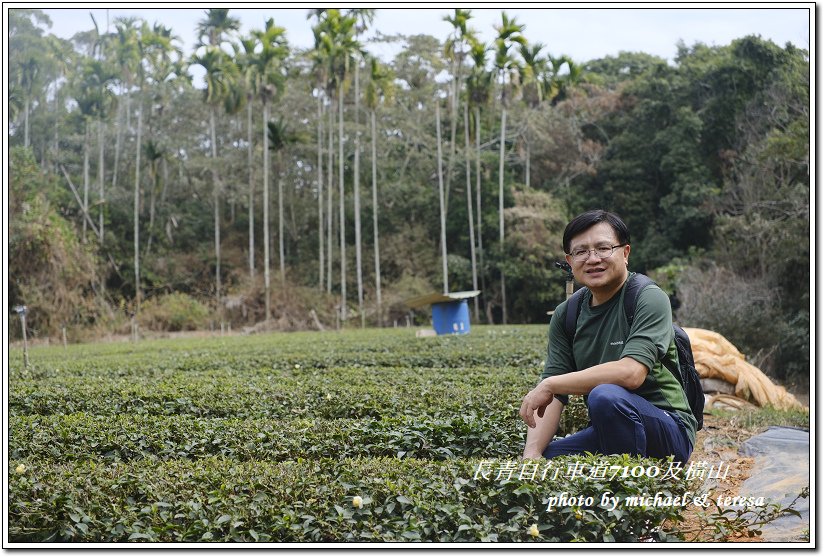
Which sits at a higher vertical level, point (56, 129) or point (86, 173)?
point (56, 129)

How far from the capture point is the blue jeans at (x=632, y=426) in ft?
10.7

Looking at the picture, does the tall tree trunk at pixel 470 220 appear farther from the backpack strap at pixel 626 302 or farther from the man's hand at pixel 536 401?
the man's hand at pixel 536 401

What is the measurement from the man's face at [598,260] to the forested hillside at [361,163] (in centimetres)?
1866

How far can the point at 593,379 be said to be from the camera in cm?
A: 332

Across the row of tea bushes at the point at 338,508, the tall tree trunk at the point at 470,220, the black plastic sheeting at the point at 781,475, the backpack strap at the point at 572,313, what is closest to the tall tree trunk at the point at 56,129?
the tall tree trunk at the point at 470,220

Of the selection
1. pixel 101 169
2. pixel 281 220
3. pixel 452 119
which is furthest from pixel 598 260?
pixel 101 169

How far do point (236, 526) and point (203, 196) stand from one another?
30634mm

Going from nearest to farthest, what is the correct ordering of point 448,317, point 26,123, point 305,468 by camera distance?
point 305,468 < point 448,317 < point 26,123

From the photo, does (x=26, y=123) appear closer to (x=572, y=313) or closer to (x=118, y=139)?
(x=118, y=139)

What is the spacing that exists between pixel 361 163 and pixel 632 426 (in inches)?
1153

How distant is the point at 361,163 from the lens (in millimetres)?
32062

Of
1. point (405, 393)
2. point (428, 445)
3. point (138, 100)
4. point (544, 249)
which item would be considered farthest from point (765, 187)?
point (138, 100)

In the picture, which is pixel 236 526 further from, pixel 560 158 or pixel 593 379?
pixel 560 158

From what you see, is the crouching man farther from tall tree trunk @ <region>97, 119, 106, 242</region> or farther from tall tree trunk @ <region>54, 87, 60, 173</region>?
tall tree trunk @ <region>54, 87, 60, 173</region>
